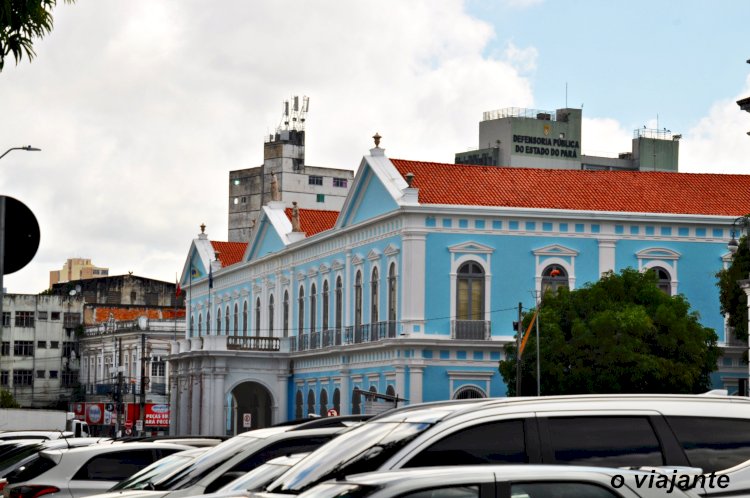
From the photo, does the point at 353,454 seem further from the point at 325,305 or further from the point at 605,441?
the point at 325,305

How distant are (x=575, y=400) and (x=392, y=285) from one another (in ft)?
151

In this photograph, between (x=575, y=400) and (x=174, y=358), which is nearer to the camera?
(x=575, y=400)

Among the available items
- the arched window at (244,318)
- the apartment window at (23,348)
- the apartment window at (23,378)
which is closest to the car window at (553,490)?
the arched window at (244,318)

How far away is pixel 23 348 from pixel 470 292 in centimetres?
6443

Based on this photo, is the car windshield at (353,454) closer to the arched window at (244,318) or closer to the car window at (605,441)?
the car window at (605,441)

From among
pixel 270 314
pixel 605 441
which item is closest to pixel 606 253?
pixel 270 314

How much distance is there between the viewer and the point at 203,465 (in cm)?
1534

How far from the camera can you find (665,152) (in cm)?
10275

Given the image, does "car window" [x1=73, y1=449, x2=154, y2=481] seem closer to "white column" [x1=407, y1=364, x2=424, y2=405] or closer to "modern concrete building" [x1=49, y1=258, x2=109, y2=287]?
"white column" [x1=407, y1=364, x2=424, y2=405]

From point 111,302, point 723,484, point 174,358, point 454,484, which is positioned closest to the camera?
point 454,484

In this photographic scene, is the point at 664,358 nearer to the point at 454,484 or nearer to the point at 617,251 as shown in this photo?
the point at 617,251

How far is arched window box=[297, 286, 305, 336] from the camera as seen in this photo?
219 feet

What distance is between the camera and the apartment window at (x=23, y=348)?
113625 millimetres

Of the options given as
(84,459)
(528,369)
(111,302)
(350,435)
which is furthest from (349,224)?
(111,302)
